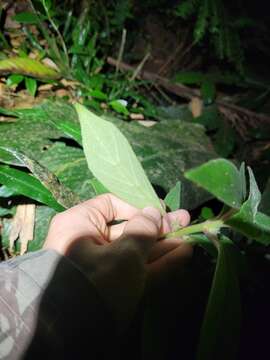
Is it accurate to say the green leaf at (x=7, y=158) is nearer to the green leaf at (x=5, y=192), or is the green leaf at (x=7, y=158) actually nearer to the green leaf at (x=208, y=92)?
the green leaf at (x=5, y=192)

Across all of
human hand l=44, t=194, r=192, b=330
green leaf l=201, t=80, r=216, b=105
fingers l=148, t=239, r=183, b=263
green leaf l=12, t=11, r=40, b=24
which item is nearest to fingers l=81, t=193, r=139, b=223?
human hand l=44, t=194, r=192, b=330

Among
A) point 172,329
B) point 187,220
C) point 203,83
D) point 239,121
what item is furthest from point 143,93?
point 172,329

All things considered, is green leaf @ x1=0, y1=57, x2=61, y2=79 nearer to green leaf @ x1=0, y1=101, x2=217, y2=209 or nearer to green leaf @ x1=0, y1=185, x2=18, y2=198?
green leaf @ x1=0, y1=101, x2=217, y2=209

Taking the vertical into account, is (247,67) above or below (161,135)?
above

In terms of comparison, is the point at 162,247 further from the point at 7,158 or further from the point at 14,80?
the point at 14,80

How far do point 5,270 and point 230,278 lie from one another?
40cm

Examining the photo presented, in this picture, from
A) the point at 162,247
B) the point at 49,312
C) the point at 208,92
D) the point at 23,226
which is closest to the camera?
the point at 49,312

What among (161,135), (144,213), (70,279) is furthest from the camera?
(161,135)

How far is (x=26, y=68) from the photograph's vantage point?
1614 millimetres

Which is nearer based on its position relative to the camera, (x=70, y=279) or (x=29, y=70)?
(x=70, y=279)

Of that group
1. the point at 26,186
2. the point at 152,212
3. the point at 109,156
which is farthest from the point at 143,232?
the point at 26,186

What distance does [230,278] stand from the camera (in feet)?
2.14

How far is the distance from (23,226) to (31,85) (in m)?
0.72

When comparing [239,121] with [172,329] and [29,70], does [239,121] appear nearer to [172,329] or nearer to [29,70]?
[29,70]
